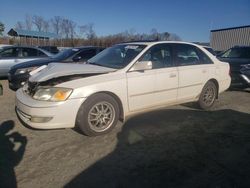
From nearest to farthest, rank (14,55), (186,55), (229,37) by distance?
1. (186,55)
2. (14,55)
3. (229,37)

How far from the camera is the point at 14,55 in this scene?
1062cm

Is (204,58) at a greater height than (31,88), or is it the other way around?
(204,58)

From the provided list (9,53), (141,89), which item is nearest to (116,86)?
(141,89)

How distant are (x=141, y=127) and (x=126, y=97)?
67cm

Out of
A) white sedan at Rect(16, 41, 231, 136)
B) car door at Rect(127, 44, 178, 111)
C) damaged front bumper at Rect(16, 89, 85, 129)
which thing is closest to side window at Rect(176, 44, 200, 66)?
white sedan at Rect(16, 41, 231, 136)

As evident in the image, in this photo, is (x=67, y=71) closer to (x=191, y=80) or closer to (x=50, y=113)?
(x=50, y=113)

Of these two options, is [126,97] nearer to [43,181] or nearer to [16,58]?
[43,181]

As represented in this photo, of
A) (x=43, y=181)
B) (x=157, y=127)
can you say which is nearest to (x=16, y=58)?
(x=157, y=127)

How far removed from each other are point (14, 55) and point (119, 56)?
22.9ft

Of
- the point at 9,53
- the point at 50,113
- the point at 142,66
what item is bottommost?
the point at 50,113

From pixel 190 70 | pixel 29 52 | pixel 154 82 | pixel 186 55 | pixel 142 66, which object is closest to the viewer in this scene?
pixel 142 66

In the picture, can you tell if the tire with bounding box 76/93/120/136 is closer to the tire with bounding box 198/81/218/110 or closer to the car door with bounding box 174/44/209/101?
the car door with bounding box 174/44/209/101

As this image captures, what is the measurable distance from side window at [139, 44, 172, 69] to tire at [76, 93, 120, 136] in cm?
113

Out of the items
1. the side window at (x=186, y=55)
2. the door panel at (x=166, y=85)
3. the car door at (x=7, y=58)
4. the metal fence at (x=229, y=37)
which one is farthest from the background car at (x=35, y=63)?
the metal fence at (x=229, y=37)
